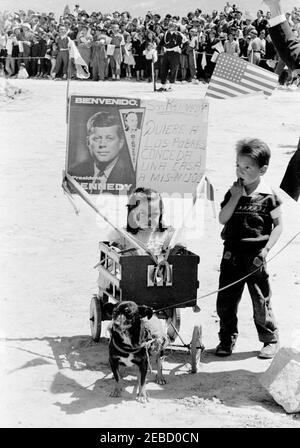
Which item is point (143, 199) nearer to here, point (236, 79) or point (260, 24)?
point (236, 79)

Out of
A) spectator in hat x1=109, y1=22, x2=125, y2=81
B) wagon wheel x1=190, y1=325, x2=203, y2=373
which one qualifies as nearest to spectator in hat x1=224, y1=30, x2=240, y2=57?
spectator in hat x1=109, y1=22, x2=125, y2=81

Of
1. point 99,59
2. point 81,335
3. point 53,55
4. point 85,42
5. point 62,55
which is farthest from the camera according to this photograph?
point 53,55

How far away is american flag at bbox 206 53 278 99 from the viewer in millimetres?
9250

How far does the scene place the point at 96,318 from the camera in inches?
278

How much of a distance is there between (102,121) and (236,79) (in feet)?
7.31

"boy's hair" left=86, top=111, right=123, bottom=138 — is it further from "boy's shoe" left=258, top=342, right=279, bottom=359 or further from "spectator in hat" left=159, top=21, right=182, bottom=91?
"spectator in hat" left=159, top=21, right=182, bottom=91

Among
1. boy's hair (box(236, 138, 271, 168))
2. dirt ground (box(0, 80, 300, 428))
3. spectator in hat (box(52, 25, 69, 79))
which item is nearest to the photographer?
dirt ground (box(0, 80, 300, 428))

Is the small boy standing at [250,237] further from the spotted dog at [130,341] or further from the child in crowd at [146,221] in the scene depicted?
the spotted dog at [130,341]

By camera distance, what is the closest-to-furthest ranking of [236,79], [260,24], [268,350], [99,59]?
[268,350] < [236,79] < [260,24] < [99,59]

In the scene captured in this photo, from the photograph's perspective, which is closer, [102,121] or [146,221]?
[146,221]

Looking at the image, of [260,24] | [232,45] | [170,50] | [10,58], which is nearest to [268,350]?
[232,45]

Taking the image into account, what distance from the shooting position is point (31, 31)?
3194cm

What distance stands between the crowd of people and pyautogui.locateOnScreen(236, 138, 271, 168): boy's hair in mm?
19885

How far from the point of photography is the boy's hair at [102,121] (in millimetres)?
7680
